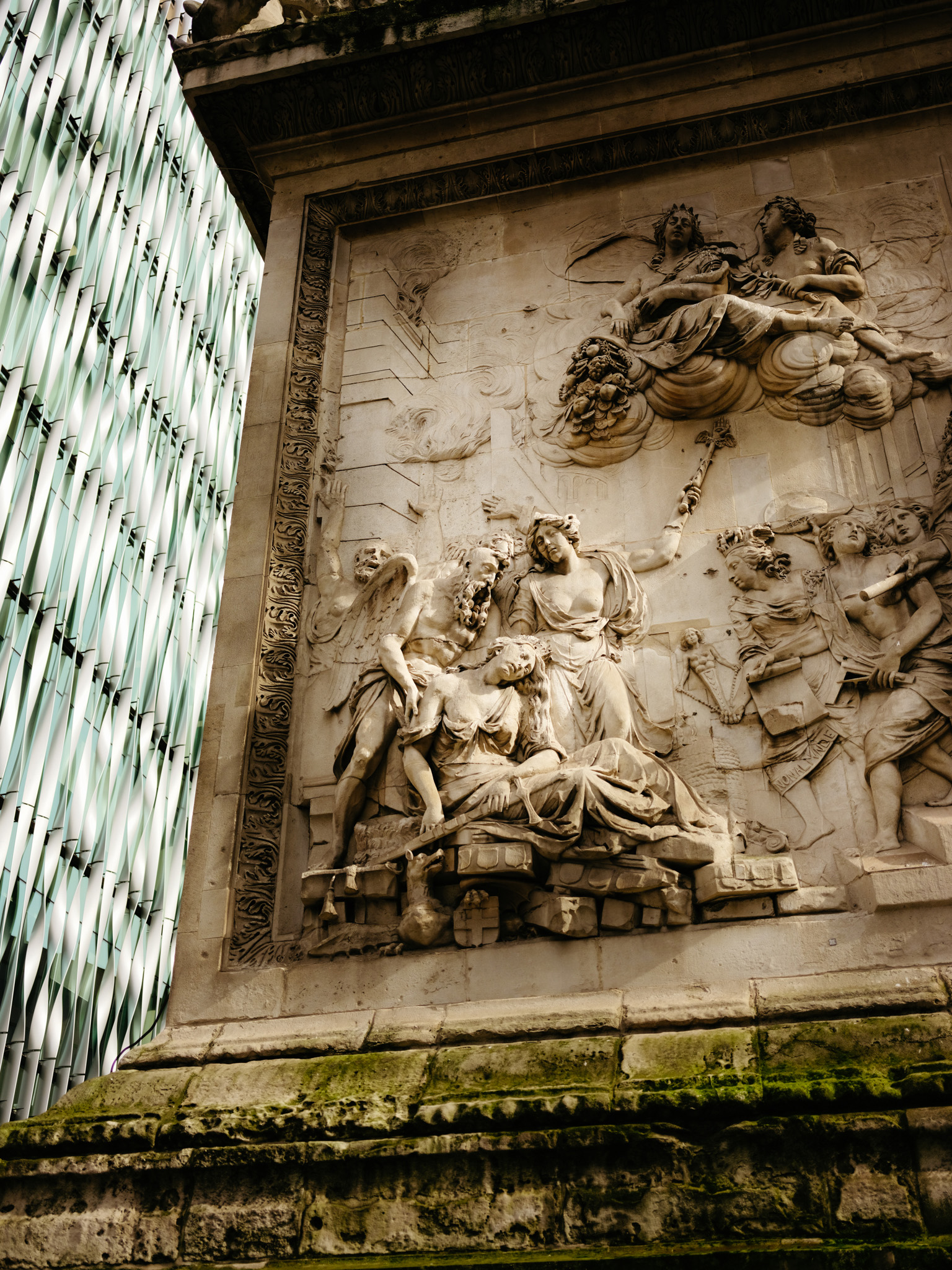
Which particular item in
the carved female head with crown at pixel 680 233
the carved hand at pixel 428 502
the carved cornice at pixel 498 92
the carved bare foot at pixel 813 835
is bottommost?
the carved bare foot at pixel 813 835

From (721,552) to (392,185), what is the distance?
18.8 ft

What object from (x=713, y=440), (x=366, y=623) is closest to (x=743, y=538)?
(x=713, y=440)

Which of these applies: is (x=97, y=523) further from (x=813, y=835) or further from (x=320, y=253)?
(x=813, y=835)

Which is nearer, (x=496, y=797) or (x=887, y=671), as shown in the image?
(x=496, y=797)

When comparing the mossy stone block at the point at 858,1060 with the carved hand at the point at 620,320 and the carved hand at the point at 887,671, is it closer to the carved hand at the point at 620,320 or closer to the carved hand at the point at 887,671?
the carved hand at the point at 887,671

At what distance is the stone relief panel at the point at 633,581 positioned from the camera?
862 cm

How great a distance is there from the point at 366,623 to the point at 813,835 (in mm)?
3910

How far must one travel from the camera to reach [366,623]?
1041 centimetres

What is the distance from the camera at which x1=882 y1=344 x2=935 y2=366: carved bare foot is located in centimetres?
1061

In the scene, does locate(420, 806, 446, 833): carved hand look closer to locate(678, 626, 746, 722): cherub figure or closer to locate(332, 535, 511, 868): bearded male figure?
locate(332, 535, 511, 868): bearded male figure

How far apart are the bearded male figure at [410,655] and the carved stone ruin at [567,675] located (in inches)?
1.4

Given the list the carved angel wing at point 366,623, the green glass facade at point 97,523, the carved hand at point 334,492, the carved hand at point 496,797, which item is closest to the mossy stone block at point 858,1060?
the carved hand at point 496,797

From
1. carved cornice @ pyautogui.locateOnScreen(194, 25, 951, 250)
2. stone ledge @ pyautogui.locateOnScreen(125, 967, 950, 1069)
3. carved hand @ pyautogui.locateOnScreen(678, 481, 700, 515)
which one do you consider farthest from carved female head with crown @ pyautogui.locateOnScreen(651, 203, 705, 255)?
stone ledge @ pyautogui.locateOnScreen(125, 967, 950, 1069)

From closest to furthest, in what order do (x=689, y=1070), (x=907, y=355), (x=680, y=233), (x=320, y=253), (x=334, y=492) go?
(x=689, y=1070)
(x=907, y=355)
(x=334, y=492)
(x=680, y=233)
(x=320, y=253)
